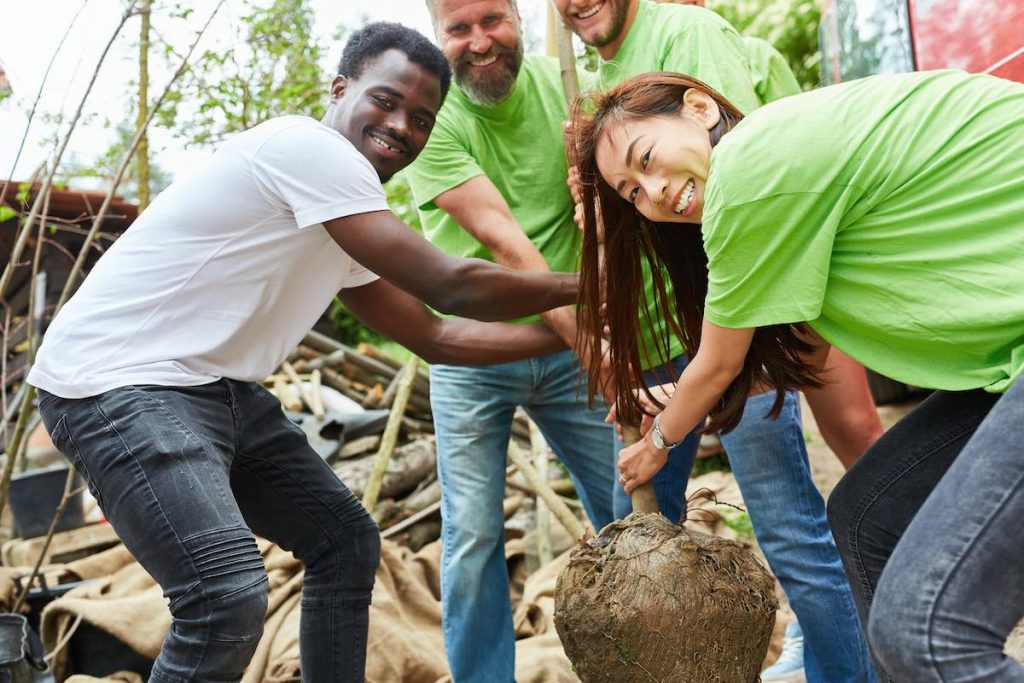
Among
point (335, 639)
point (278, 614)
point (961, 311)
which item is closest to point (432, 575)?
point (278, 614)

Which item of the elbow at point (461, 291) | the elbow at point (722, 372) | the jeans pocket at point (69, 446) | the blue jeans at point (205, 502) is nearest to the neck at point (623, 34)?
the elbow at point (461, 291)

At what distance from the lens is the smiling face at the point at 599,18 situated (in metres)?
2.96

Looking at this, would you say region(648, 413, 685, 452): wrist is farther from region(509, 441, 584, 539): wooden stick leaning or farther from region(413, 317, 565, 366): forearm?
region(509, 441, 584, 539): wooden stick leaning

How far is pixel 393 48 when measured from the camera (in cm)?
291

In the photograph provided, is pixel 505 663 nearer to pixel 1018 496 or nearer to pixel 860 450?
pixel 860 450

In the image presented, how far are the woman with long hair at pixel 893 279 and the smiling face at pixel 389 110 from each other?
0.63 m

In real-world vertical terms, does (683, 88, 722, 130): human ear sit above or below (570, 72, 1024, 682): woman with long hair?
above

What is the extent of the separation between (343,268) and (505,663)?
129 centimetres

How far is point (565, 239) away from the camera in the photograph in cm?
325

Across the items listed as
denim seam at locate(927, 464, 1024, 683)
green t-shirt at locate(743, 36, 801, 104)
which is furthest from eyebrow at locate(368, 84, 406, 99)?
denim seam at locate(927, 464, 1024, 683)

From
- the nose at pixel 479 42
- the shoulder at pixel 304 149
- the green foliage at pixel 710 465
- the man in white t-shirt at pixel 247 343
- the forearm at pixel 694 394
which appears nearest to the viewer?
the forearm at pixel 694 394

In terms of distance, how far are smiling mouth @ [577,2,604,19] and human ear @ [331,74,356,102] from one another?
69 centimetres

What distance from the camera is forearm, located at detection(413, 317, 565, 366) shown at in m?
3.11

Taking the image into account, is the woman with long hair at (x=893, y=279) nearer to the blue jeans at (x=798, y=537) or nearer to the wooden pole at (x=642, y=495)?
the wooden pole at (x=642, y=495)
